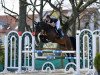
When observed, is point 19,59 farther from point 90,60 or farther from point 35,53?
point 90,60

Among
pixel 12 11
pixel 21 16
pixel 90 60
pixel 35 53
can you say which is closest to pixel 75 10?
pixel 21 16

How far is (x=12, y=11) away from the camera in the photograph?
3666 cm

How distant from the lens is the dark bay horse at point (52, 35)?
16.5m

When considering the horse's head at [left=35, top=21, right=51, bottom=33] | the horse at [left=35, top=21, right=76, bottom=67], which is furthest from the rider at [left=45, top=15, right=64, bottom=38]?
the horse's head at [left=35, top=21, right=51, bottom=33]

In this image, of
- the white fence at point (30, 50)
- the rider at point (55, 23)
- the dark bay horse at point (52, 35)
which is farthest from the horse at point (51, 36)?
the white fence at point (30, 50)

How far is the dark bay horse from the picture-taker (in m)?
16.5

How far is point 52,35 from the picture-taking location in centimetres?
1667

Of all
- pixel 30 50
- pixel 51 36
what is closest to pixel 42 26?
pixel 51 36

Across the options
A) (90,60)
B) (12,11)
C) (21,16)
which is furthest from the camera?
(12,11)

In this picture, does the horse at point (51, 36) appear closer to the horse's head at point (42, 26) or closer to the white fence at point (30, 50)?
the horse's head at point (42, 26)

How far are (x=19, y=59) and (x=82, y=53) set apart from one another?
282cm

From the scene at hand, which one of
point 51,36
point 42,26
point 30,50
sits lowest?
point 30,50

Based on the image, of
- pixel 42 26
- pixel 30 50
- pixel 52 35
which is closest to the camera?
pixel 30 50

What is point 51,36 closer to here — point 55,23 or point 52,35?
point 52,35
